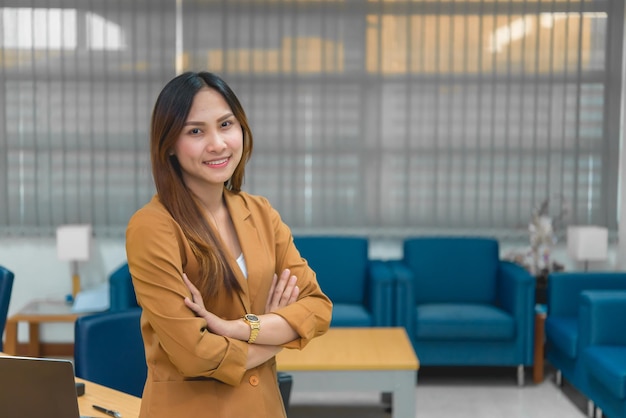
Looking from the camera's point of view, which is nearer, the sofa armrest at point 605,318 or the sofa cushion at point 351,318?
the sofa armrest at point 605,318

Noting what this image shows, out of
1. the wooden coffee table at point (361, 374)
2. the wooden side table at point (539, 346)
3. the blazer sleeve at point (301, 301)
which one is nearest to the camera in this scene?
the blazer sleeve at point (301, 301)

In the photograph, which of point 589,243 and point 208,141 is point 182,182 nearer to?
point 208,141

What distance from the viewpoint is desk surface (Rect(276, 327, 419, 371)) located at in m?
4.41

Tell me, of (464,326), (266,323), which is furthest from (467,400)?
(266,323)

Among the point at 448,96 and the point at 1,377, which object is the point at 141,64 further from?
the point at 1,377

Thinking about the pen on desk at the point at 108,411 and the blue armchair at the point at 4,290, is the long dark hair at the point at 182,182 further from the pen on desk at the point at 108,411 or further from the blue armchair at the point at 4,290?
the blue armchair at the point at 4,290

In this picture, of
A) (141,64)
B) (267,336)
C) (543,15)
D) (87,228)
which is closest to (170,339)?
(267,336)

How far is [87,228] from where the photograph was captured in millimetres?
6316

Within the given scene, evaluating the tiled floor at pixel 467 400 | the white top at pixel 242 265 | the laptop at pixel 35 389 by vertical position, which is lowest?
the tiled floor at pixel 467 400

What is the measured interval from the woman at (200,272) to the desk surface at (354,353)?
2277 millimetres

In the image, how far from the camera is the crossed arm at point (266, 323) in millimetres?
2049

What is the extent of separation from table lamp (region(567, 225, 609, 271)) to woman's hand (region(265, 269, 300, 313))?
4.48 meters

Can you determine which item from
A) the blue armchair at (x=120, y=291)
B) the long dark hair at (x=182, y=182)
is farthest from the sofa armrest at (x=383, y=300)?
the long dark hair at (x=182, y=182)

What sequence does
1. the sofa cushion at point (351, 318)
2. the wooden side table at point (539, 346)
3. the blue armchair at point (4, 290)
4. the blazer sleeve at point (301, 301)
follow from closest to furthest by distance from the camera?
the blazer sleeve at point (301, 301) < the blue armchair at point (4, 290) < the sofa cushion at point (351, 318) < the wooden side table at point (539, 346)
